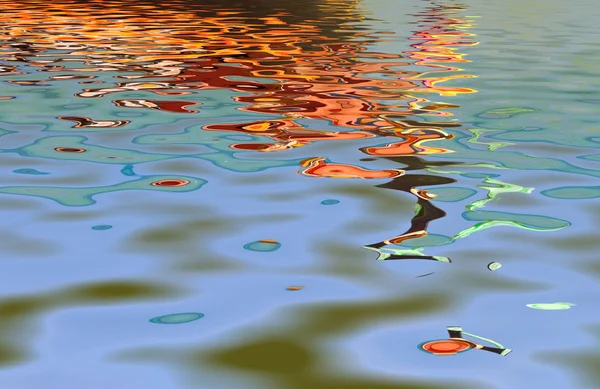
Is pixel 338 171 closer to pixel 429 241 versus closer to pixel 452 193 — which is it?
pixel 452 193

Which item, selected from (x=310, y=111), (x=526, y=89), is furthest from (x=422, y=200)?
(x=526, y=89)

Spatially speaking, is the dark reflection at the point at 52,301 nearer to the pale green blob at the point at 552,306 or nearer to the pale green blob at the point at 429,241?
the pale green blob at the point at 429,241

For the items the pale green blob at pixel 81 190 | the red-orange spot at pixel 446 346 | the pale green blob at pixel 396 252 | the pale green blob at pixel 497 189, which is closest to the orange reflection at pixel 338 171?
the pale green blob at pixel 497 189

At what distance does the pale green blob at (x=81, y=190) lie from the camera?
12.2 ft

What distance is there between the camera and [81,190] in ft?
12.7

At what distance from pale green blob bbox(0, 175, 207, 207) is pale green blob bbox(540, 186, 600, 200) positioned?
1587 millimetres

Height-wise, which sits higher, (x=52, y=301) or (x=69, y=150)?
(x=69, y=150)

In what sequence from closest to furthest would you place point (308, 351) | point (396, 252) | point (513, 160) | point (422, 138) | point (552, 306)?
point (308, 351)
point (552, 306)
point (396, 252)
point (513, 160)
point (422, 138)

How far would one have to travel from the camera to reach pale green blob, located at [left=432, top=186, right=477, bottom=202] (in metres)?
3.72

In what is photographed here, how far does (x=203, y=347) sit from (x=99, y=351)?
0.88 feet

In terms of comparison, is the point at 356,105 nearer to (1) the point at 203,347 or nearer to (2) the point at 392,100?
(2) the point at 392,100

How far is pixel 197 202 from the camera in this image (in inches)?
145

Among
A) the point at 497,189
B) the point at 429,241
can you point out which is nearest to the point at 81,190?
the point at 429,241

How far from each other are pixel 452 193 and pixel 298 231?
0.87 metres
